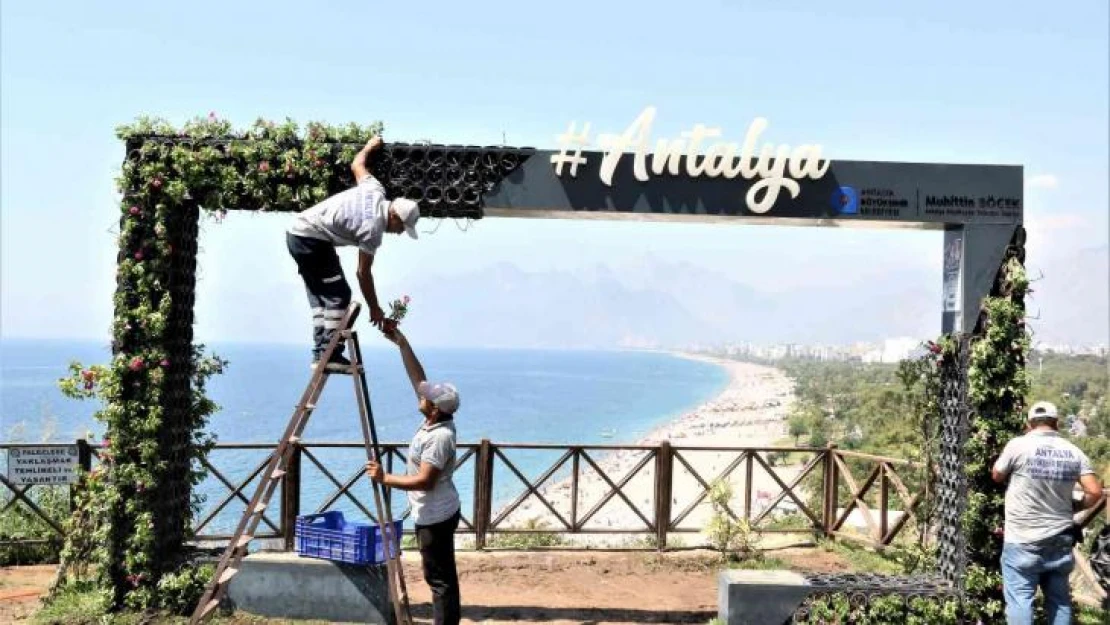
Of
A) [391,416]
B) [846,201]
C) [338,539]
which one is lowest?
[391,416]

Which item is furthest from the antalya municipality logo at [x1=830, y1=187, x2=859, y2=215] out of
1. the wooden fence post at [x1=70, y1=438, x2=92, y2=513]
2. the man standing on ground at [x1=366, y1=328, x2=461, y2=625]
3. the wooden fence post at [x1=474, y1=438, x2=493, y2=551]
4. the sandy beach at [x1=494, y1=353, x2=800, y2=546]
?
the wooden fence post at [x1=70, y1=438, x2=92, y2=513]

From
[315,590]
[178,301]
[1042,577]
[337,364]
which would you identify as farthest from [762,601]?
[178,301]

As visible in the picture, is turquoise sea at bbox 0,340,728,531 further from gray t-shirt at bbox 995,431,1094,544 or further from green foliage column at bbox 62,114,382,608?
gray t-shirt at bbox 995,431,1094,544

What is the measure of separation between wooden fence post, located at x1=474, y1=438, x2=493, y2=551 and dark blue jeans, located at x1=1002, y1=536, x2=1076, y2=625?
525 centimetres

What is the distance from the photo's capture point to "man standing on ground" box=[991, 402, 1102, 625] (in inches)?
234

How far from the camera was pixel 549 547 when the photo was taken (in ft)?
33.5

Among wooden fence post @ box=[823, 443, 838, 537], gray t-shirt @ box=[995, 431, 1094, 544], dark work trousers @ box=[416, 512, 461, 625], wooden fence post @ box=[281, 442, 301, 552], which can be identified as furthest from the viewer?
wooden fence post @ box=[823, 443, 838, 537]

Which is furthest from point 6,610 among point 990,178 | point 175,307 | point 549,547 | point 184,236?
point 990,178

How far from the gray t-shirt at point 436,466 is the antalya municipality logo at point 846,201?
3.47m

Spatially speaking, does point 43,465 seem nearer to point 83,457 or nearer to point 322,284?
point 83,457

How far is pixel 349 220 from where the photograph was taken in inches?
245

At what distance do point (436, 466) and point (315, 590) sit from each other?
203cm

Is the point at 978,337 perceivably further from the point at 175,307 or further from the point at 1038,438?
the point at 175,307

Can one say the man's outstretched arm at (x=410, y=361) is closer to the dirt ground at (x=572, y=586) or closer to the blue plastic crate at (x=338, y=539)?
the blue plastic crate at (x=338, y=539)
